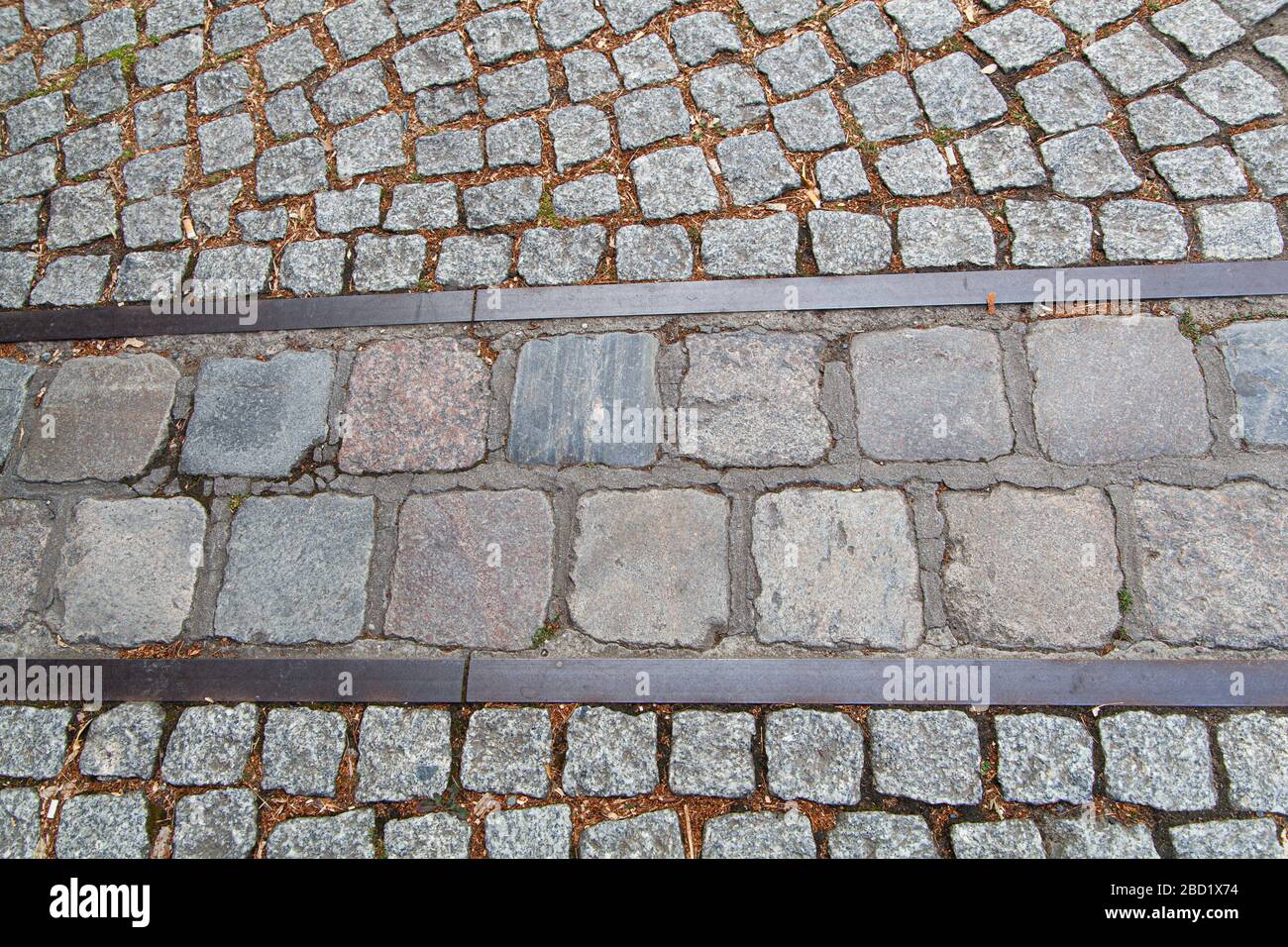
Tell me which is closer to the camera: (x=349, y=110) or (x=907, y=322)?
(x=907, y=322)

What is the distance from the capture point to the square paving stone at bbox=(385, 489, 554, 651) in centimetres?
297

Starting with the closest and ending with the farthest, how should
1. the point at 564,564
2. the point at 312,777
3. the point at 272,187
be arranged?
1. the point at 312,777
2. the point at 564,564
3. the point at 272,187

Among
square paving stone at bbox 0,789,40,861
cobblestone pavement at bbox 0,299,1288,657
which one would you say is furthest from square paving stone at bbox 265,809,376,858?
square paving stone at bbox 0,789,40,861

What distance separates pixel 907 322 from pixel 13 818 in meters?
3.51

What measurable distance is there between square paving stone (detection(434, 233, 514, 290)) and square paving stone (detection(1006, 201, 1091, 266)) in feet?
6.56

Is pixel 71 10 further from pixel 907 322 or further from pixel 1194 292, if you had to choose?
pixel 1194 292

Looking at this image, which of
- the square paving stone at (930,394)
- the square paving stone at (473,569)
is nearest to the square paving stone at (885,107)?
→ the square paving stone at (930,394)

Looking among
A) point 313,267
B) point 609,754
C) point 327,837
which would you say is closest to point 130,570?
point 327,837

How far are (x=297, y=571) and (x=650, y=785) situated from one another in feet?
4.77

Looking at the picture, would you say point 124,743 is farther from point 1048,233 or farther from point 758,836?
point 1048,233

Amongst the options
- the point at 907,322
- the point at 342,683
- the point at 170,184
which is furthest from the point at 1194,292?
the point at 170,184

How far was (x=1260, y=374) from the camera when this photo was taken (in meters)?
3.08

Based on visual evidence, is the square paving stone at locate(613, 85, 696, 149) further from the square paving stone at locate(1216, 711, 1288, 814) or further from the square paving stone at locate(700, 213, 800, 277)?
the square paving stone at locate(1216, 711, 1288, 814)

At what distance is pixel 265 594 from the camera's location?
3.10 meters
